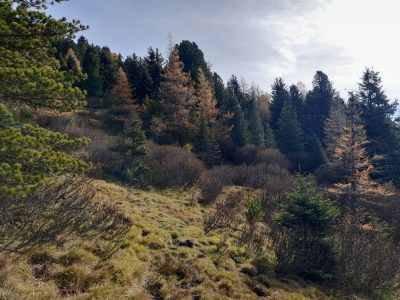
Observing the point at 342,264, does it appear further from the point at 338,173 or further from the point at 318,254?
the point at 338,173

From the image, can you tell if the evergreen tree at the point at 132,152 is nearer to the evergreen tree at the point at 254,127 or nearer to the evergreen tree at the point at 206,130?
the evergreen tree at the point at 206,130

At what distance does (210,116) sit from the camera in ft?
110

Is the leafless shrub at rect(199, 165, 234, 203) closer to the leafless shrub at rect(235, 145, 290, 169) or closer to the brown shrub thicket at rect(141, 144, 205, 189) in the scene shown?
the brown shrub thicket at rect(141, 144, 205, 189)

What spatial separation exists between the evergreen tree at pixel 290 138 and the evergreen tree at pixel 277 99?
31.8ft

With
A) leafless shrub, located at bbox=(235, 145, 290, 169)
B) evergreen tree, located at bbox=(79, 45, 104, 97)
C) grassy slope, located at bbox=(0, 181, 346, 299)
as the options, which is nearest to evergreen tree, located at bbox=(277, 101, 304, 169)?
leafless shrub, located at bbox=(235, 145, 290, 169)

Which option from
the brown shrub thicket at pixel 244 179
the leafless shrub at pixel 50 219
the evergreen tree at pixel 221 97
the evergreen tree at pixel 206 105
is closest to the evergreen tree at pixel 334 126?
the evergreen tree at pixel 221 97

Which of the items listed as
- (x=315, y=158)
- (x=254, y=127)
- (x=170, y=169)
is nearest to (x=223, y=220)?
(x=170, y=169)

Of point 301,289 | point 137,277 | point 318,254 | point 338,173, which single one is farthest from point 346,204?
point 137,277

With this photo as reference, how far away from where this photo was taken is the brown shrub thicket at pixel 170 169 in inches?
763

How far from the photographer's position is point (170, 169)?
20266 mm

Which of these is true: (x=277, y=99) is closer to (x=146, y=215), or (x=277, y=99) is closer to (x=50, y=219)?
(x=146, y=215)

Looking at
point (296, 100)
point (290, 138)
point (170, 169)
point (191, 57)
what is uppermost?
point (191, 57)

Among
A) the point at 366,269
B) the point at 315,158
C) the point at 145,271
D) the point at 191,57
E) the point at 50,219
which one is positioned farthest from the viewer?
the point at 191,57

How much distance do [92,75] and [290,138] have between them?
25.2 metres
